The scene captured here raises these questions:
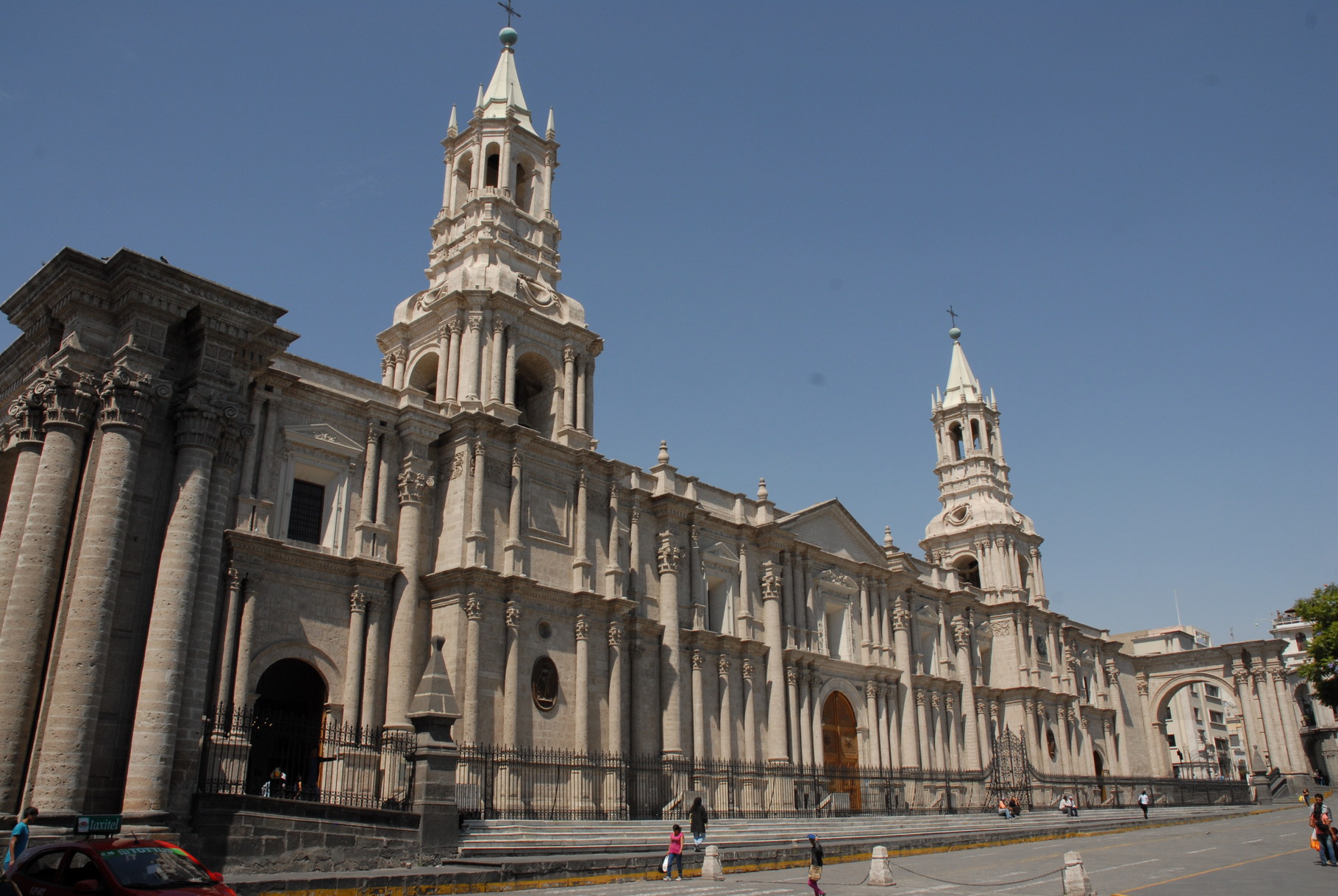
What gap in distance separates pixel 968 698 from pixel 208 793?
122 ft

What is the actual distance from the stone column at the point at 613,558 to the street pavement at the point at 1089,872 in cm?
901

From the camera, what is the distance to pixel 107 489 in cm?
1716

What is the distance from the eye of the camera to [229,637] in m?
23.2

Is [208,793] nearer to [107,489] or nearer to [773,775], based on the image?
[107,489]

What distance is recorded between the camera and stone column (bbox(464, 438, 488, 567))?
91.0 ft

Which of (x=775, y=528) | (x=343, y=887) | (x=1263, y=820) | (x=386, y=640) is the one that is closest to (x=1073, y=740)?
(x=1263, y=820)

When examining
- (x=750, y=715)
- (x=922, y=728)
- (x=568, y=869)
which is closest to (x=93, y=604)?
(x=568, y=869)

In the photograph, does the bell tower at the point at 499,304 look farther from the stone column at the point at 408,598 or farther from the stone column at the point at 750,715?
the stone column at the point at 750,715

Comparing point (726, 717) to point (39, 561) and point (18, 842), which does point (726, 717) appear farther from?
point (18, 842)

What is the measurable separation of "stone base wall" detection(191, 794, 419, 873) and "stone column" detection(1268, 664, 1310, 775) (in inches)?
2220

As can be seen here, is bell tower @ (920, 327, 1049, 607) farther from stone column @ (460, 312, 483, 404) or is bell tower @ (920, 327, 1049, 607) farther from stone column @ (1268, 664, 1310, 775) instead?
stone column @ (460, 312, 483, 404)

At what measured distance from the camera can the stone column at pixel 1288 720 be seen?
5719 centimetres

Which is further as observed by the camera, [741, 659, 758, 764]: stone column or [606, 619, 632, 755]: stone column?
[741, 659, 758, 764]: stone column

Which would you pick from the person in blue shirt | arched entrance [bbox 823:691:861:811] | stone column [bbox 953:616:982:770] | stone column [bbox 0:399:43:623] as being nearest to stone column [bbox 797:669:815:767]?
arched entrance [bbox 823:691:861:811]
